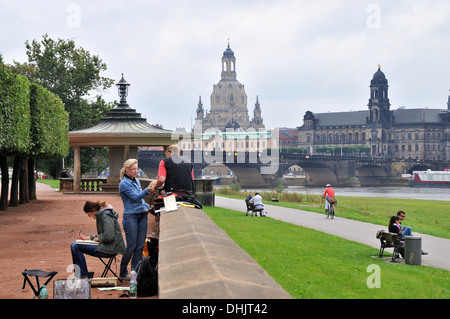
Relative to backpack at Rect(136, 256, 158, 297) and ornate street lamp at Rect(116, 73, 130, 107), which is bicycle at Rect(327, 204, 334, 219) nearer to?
ornate street lamp at Rect(116, 73, 130, 107)

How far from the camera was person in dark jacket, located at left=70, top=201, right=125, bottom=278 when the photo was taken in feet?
32.0

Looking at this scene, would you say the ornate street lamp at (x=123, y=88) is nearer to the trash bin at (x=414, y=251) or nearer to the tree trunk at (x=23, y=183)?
the tree trunk at (x=23, y=183)

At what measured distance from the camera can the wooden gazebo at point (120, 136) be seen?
40.0 meters

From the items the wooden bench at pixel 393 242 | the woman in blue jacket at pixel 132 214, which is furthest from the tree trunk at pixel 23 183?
the woman in blue jacket at pixel 132 214

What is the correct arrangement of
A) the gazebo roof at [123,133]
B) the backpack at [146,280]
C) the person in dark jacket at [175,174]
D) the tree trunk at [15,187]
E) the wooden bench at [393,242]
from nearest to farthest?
the backpack at [146,280], the person in dark jacket at [175,174], the wooden bench at [393,242], the tree trunk at [15,187], the gazebo roof at [123,133]

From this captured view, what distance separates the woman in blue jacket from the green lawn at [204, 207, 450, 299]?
2380 mm

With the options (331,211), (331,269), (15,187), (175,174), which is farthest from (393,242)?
(15,187)

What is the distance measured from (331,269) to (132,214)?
5.36m

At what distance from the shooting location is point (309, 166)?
155 m

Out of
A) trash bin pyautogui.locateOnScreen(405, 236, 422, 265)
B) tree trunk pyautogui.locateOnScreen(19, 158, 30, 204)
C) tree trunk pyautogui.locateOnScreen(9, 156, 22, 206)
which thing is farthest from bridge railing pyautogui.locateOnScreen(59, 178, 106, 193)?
trash bin pyautogui.locateOnScreen(405, 236, 422, 265)

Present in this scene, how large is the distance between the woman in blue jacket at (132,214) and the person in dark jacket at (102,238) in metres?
0.27

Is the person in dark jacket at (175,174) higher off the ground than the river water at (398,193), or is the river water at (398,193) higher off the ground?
the person in dark jacket at (175,174)
